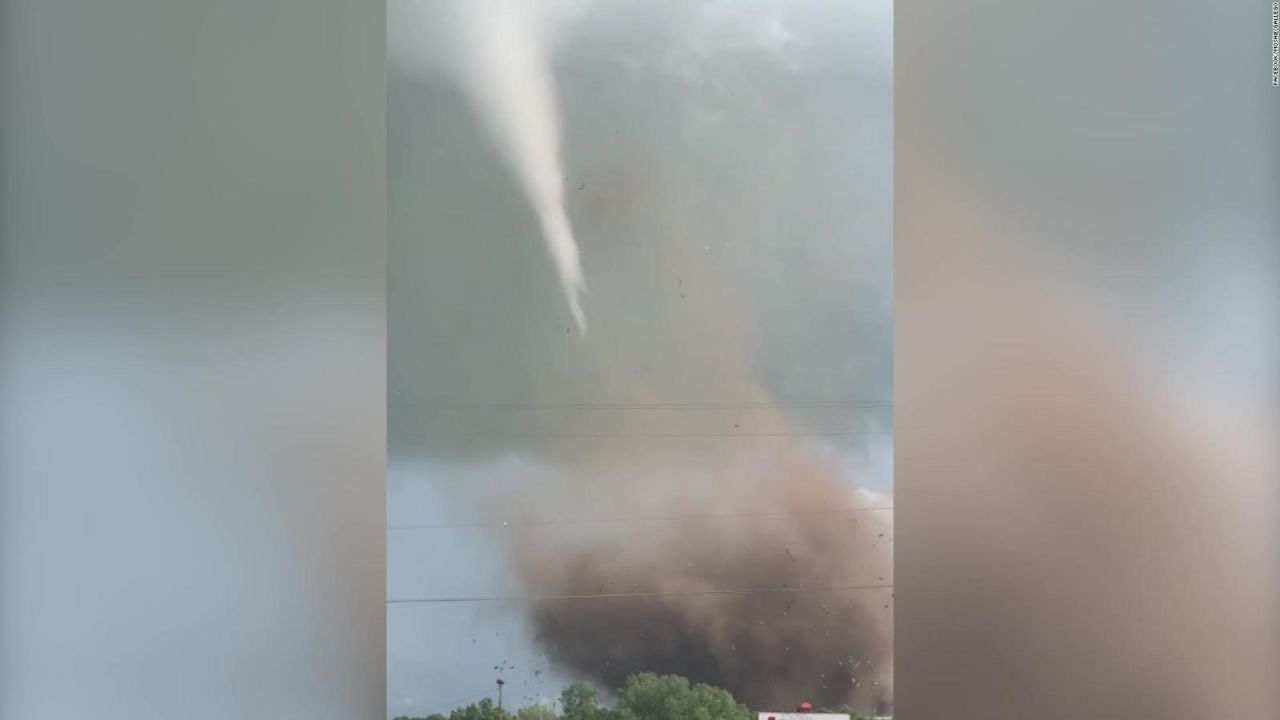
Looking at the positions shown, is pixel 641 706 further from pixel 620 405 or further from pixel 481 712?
pixel 620 405

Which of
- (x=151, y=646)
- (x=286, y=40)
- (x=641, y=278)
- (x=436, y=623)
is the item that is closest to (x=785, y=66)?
(x=641, y=278)

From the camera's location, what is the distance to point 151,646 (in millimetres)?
2006

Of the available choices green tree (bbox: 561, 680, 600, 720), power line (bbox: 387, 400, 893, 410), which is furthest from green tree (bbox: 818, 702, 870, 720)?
power line (bbox: 387, 400, 893, 410)

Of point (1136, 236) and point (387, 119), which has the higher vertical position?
point (387, 119)

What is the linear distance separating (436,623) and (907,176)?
4.82 feet

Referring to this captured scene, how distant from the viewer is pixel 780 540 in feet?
6.66

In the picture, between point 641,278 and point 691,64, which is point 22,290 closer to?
point 641,278

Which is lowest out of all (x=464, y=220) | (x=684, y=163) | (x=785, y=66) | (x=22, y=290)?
(x=22, y=290)

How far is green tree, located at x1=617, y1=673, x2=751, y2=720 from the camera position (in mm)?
1998

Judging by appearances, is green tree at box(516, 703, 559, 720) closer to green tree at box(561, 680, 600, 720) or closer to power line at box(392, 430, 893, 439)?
green tree at box(561, 680, 600, 720)

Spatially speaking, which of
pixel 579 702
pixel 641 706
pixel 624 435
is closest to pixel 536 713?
pixel 579 702

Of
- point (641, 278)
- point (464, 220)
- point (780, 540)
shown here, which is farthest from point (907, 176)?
point (464, 220)

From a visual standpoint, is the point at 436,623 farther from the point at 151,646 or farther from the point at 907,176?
the point at 907,176

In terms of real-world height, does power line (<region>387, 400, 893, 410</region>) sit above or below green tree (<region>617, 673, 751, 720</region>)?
above
